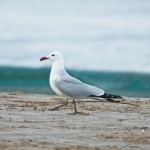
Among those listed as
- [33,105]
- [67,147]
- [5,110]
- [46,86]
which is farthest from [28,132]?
[46,86]

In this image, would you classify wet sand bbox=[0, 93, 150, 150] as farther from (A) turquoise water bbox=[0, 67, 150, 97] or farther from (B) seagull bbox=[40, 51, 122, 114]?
(A) turquoise water bbox=[0, 67, 150, 97]

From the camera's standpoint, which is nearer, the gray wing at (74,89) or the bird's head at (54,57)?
the gray wing at (74,89)

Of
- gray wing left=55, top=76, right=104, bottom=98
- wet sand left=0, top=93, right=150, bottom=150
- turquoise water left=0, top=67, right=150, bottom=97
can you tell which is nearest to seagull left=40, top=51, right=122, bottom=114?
gray wing left=55, top=76, right=104, bottom=98

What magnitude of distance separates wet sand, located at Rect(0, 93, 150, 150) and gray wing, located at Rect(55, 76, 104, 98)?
284mm

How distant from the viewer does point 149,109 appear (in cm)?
1658

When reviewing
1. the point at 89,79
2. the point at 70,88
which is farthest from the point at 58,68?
the point at 89,79

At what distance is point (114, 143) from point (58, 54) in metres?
4.59

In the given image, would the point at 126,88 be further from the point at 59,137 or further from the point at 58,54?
the point at 59,137

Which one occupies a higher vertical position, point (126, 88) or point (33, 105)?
point (126, 88)

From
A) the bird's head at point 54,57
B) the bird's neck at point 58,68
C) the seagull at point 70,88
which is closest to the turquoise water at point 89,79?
the bird's head at point 54,57

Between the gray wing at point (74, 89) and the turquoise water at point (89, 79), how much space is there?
65.1ft

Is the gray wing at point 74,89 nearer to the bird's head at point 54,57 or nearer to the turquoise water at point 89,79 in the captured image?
the bird's head at point 54,57

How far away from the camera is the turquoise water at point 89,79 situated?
3741 cm

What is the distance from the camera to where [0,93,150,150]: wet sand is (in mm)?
11625
